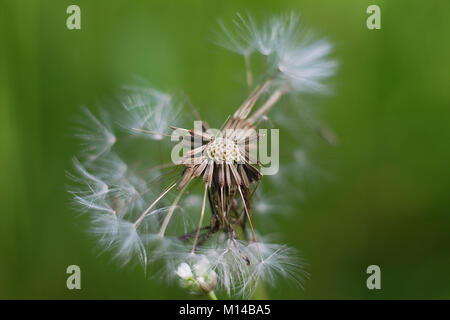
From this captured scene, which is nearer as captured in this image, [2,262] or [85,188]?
[85,188]

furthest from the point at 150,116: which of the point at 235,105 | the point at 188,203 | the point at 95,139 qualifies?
the point at 235,105

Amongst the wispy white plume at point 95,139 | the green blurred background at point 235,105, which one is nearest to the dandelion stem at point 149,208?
the wispy white plume at point 95,139

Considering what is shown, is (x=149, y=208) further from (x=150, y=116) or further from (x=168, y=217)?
(x=150, y=116)

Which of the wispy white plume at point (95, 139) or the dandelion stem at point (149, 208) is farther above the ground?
the wispy white plume at point (95, 139)

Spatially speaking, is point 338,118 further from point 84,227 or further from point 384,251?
point 84,227

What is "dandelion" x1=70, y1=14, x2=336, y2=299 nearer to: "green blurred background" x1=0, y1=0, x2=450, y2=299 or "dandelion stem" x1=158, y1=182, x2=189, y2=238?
"dandelion stem" x1=158, y1=182, x2=189, y2=238

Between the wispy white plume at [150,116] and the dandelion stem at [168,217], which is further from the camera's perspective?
the wispy white plume at [150,116]

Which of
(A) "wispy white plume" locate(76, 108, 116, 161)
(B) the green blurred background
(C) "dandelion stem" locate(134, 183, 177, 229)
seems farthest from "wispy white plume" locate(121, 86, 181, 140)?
(B) the green blurred background

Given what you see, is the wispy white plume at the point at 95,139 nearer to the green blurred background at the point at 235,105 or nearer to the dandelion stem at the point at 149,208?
the dandelion stem at the point at 149,208

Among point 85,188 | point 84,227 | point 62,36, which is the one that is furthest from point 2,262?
point 62,36
